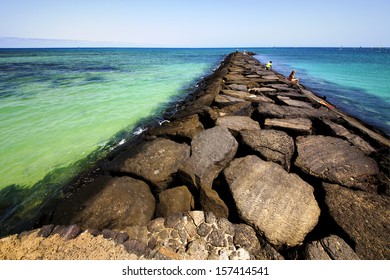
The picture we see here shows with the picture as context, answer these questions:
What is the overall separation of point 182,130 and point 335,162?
2.25m

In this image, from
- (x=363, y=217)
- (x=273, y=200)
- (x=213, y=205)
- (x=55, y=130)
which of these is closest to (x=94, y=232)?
(x=213, y=205)

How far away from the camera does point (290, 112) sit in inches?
169

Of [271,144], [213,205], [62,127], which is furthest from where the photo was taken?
[62,127]

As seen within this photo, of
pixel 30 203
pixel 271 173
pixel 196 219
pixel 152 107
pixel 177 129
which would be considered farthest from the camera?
pixel 152 107

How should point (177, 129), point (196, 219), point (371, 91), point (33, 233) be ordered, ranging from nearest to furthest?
point (33, 233) < point (196, 219) < point (177, 129) < point (371, 91)

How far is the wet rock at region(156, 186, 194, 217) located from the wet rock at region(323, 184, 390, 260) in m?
1.35

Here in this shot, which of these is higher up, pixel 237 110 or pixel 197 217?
pixel 237 110

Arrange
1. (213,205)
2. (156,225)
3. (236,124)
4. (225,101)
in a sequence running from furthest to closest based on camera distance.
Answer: (225,101) → (236,124) → (213,205) → (156,225)

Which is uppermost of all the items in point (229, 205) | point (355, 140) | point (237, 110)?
point (237, 110)

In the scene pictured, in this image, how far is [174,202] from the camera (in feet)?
6.77

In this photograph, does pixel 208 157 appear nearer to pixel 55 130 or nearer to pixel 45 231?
pixel 45 231

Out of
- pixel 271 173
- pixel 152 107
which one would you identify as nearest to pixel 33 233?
pixel 271 173
